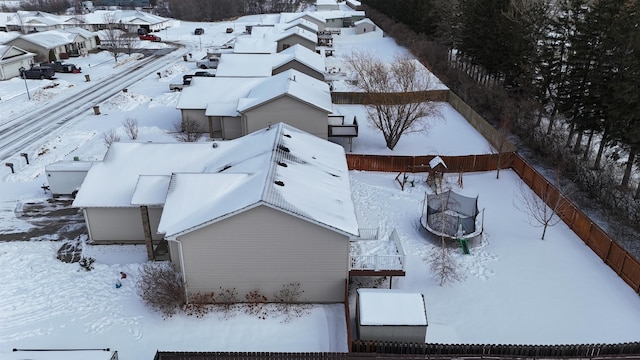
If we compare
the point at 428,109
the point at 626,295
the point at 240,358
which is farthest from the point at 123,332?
the point at 428,109

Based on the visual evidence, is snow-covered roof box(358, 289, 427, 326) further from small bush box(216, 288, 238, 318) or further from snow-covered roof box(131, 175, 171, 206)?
snow-covered roof box(131, 175, 171, 206)

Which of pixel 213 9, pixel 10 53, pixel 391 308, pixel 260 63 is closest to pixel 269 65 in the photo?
Answer: pixel 260 63

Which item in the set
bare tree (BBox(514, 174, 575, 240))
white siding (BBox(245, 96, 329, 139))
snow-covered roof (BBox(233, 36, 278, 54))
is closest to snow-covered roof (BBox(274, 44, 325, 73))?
snow-covered roof (BBox(233, 36, 278, 54))

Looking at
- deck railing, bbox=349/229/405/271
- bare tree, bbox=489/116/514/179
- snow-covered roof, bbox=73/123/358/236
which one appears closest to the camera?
snow-covered roof, bbox=73/123/358/236

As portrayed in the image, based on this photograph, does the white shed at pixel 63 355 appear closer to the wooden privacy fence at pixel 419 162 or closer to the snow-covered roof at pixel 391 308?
the snow-covered roof at pixel 391 308

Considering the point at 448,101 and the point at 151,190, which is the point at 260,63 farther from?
the point at 151,190

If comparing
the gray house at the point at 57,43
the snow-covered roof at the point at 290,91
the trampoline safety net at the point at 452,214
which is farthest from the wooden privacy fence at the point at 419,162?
the gray house at the point at 57,43

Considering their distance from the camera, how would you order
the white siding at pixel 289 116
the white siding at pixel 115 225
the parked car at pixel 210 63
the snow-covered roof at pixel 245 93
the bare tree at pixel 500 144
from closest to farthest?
the white siding at pixel 115 225 → the bare tree at pixel 500 144 → the white siding at pixel 289 116 → the snow-covered roof at pixel 245 93 → the parked car at pixel 210 63
